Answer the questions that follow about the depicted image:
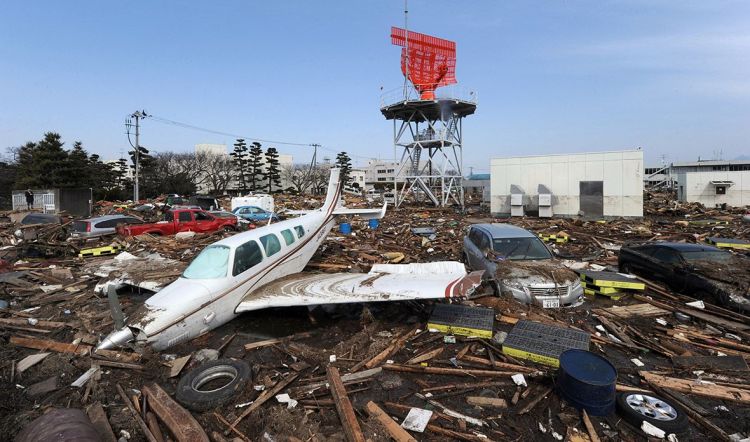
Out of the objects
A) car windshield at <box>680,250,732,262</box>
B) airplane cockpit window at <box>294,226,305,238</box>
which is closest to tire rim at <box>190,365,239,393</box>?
airplane cockpit window at <box>294,226,305,238</box>

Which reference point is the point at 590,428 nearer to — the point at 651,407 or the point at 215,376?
the point at 651,407

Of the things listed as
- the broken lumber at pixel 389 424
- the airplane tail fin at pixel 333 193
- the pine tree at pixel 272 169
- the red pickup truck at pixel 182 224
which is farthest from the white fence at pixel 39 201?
the pine tree at pixel 272 169

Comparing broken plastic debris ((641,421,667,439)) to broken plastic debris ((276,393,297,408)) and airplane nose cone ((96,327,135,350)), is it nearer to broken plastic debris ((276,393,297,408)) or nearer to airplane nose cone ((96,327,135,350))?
broken plastic debris ((276,393,297,408))

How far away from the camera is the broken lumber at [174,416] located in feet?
13.5

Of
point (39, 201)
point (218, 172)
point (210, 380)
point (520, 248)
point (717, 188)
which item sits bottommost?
point (210, 380)

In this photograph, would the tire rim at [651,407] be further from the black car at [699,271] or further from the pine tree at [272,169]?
the pine tree at [272,169]

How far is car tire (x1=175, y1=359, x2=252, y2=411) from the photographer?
4.77m

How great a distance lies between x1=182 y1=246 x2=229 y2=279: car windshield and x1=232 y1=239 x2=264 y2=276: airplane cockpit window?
0.68 ft

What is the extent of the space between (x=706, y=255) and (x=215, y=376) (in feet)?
37.7

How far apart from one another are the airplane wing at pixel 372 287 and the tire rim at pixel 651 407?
2.64 metres

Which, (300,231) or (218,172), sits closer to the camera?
(300,231)

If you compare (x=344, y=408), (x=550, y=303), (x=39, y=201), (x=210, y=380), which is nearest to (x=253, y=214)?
(x=39, y=201)

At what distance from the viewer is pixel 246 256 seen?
7.75 m

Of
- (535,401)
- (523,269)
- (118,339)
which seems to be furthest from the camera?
(523,269)
